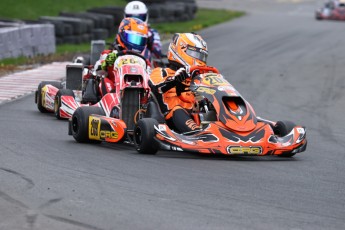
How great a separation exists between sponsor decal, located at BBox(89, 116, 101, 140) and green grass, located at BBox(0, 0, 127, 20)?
17.1 m

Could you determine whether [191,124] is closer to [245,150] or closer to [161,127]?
[161,127]

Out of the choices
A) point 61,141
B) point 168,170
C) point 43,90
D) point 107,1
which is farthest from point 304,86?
point 107,1

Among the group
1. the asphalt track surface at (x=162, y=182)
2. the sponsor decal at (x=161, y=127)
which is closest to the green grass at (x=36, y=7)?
the asphalt track surface at (x=162, y=182)

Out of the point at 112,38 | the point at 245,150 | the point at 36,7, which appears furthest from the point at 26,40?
the point at 245,150

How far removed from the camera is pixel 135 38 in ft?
40.8

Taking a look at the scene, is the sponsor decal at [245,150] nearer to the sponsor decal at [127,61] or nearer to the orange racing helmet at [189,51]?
the orange racing helmet at [189,51]

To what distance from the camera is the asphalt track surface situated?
20.6 ft

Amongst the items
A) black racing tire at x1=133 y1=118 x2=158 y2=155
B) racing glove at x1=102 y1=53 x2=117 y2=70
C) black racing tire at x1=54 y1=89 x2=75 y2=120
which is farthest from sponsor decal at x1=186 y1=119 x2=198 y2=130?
black racing tire at x1=54 y1=89 x2=75 y2=120

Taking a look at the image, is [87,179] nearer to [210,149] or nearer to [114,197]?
[114,197]

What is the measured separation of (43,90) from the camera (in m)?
12.9

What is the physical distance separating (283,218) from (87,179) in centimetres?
182

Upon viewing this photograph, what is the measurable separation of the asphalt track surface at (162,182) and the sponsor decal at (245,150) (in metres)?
0.10

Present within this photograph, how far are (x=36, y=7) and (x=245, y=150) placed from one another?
67.5 feet

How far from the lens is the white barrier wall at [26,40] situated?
19.0 m
